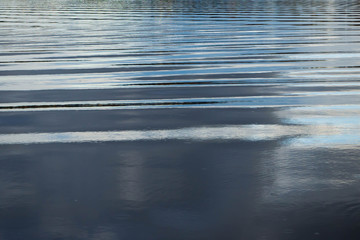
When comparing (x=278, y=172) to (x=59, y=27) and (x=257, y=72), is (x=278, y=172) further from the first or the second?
(x=59, y=27)

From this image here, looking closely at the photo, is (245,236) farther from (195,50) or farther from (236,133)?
(195,50)

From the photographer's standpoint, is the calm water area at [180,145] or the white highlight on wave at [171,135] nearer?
the calm water area at [180,145]

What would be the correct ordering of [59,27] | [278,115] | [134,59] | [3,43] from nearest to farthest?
1. [278,115]
2. [134,59]
3. [3,43]
4. [59,27]

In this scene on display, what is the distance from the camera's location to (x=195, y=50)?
1548 cm

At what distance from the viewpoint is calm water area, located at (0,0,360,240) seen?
471 centimetres

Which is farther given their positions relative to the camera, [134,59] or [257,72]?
[134,59]

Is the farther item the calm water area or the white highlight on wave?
the white highlight on wave

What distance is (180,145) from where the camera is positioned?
6895 millimetres

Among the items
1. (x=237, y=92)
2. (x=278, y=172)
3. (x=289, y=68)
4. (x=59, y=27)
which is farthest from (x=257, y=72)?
(x=59, y=27)

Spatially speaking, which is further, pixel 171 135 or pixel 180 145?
pixel 171 135

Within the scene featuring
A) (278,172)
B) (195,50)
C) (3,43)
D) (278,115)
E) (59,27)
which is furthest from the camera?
(59,27)

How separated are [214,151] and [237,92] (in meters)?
3.41

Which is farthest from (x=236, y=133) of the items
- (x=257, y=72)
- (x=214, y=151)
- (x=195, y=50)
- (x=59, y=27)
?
(x=59, y=27)

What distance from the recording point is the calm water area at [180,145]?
15.4ft
